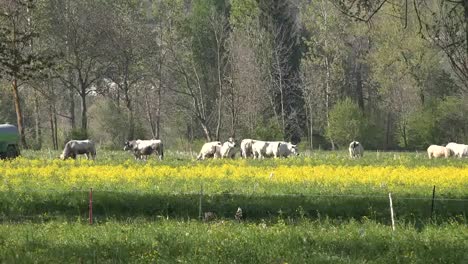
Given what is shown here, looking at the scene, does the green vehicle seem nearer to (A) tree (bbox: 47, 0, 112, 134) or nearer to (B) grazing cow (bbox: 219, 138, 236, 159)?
(B) grazing cow (bbox: 219, 138, 236, 159)

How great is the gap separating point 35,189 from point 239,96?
45.4 meters

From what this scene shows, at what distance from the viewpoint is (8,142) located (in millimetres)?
44125

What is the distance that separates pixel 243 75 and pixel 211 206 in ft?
157

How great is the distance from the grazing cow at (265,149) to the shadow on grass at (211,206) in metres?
27.0

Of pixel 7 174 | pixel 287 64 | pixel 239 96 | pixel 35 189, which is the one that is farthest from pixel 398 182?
pixel 287 64

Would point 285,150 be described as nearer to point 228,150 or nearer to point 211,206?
point 228,150

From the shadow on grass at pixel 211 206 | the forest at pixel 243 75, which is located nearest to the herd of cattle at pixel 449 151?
the forest at pixel 243 75

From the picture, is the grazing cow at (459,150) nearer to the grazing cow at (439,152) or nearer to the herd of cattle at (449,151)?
the herd of cattle at (449,151)

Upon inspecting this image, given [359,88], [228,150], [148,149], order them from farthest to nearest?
[359,88] < [148,149] < [228,150]

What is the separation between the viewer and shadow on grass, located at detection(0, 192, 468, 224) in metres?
21.3

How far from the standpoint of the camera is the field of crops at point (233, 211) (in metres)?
14.1

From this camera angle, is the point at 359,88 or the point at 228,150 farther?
the point at 359,88

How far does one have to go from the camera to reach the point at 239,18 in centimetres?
7444

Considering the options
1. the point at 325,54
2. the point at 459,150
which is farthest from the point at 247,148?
the point at 325,54
